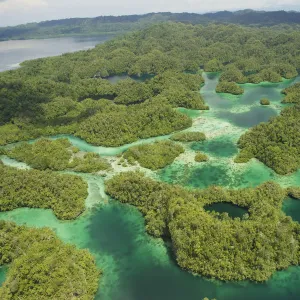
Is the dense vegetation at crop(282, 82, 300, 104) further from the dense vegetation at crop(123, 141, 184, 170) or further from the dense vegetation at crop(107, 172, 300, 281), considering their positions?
the dense vegetation at crop(107, 172, 300, 281)

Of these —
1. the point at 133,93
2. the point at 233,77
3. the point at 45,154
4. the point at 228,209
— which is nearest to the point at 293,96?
the point at 233,77

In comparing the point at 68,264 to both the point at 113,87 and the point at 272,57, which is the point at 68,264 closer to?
the point at 113,87

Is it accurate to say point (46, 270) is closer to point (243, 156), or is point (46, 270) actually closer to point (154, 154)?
point (154, 154)

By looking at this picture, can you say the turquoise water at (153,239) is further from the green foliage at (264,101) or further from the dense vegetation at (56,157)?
the green foliage at (264,101)

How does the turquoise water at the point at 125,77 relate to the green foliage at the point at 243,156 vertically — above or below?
above

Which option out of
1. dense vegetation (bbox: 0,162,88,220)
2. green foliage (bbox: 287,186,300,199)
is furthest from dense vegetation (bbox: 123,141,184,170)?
green foliage (bbox: 287,186,300,199)

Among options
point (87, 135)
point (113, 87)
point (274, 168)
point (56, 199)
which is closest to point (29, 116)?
point (87, 135)

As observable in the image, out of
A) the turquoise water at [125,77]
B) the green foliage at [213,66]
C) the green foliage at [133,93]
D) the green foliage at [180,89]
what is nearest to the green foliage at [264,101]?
the green foliage at [180,89]
